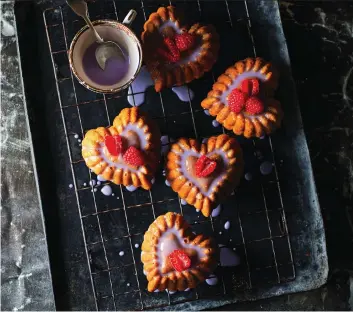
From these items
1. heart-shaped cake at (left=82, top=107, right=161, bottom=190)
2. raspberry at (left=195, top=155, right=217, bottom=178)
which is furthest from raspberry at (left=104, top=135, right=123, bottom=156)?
raspberry at (left=195, top=155, right=217, bottom=178)

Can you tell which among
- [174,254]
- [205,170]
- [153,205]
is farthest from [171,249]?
[205,170]

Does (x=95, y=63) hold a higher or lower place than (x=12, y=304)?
higher

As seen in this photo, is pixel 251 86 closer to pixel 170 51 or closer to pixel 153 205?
pixel 170 51

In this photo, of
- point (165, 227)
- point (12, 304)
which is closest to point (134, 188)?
point (165, 227)

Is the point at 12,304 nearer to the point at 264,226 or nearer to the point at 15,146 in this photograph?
the point at 15,146

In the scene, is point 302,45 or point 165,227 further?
point 302,45

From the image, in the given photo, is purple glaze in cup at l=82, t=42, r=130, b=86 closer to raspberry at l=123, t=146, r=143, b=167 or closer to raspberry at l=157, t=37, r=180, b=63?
raspberry at l=157, t=37, r=180, b=63

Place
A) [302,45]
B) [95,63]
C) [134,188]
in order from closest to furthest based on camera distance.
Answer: [95,63] < [134,188] < [302,45]
